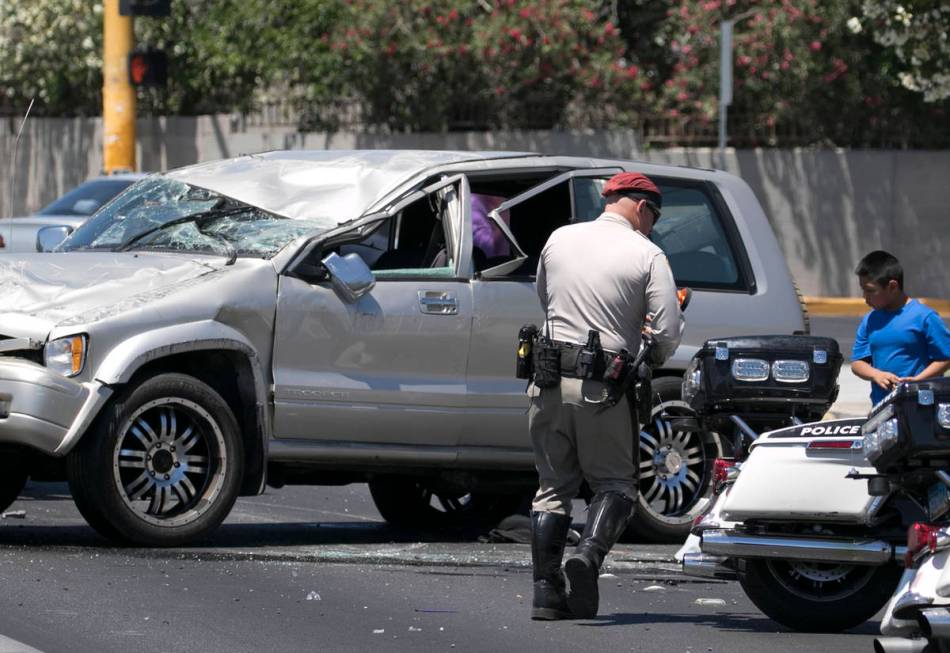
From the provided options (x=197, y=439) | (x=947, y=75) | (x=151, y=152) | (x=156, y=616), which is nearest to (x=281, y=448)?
(x=197, y=439)

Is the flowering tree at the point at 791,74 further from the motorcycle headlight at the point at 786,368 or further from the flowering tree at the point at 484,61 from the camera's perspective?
the motorcycle headlight at the point at 786,368

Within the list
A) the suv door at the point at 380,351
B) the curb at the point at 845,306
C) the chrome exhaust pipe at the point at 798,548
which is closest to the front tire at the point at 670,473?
the suv door at the point at 380,351

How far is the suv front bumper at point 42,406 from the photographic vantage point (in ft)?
28.6

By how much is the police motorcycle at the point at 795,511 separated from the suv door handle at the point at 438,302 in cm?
192

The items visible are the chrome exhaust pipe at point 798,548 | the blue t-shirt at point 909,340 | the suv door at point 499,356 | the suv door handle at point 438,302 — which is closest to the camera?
the chrome exhaust pipe at point 798,548

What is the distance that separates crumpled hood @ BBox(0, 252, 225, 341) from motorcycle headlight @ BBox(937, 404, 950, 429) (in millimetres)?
3846

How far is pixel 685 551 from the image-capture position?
7.81m

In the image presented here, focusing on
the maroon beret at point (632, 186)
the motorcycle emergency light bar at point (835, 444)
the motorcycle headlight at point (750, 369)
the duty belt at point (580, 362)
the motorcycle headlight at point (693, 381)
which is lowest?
the motorcycle emergency light bar at point (835, 444)

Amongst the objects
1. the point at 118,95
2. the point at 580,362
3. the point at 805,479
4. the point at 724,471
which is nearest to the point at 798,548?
the point at 805,479

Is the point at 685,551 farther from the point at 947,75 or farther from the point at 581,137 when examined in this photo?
the point at 581,137

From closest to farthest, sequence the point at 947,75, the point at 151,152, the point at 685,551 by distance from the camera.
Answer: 1. the point at 685,551
2. the point at 947,75
3. the point at 151,152

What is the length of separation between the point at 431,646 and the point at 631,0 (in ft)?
69.3

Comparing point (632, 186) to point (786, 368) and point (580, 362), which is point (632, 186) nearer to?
point (580, 362)

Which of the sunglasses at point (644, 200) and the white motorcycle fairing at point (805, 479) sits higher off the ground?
the sunglasses at point (644, 200)
